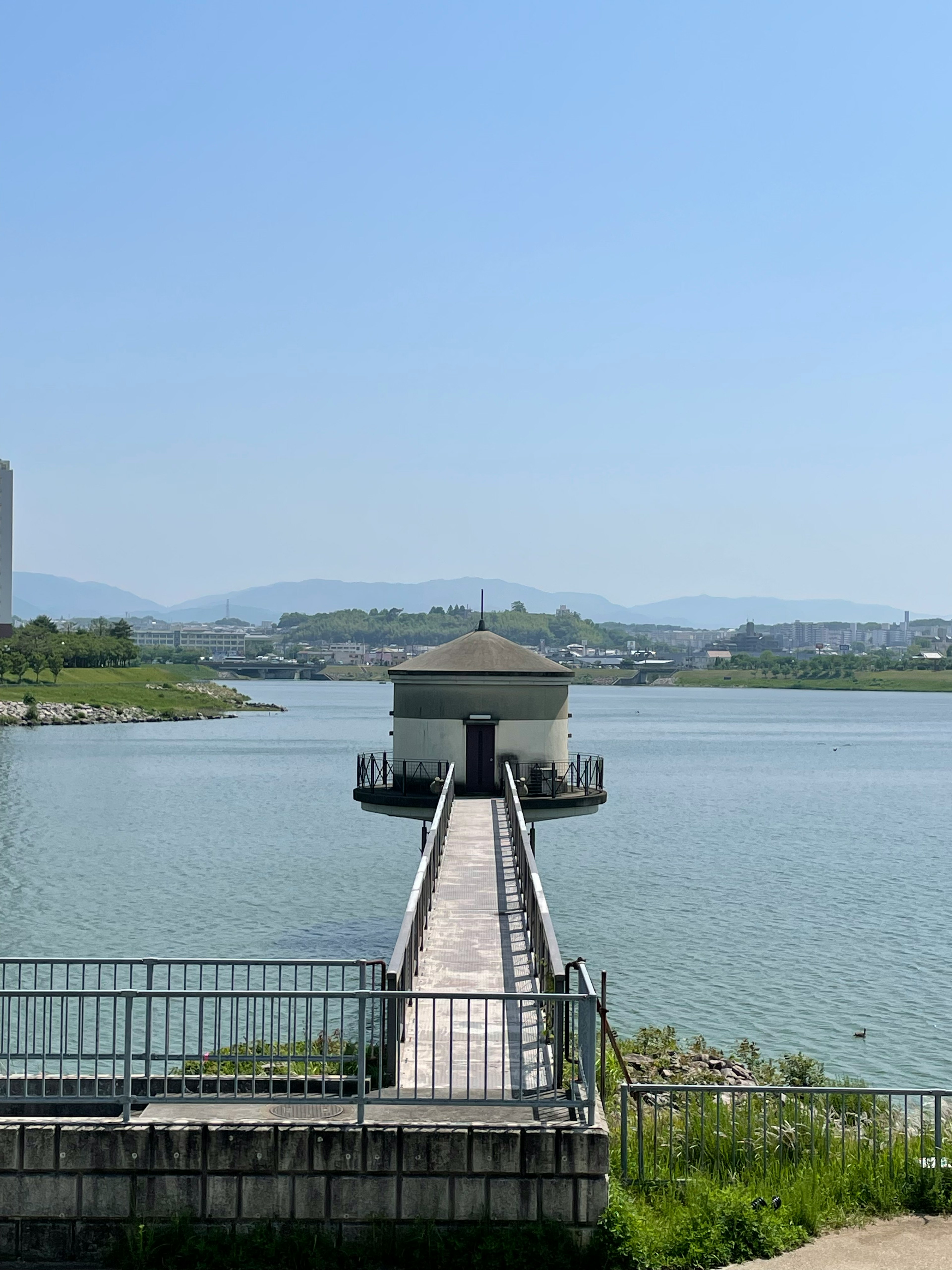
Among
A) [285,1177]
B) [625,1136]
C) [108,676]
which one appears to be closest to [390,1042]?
[285,1177]

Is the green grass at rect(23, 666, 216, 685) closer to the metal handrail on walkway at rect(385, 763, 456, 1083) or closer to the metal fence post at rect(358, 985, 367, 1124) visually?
the metal handrail on walkway at rect(385, 763, 456, 1083)

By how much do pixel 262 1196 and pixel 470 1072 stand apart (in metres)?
2.44

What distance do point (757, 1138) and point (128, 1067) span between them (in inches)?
270

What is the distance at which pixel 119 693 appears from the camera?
6270 inches

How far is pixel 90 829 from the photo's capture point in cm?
5316

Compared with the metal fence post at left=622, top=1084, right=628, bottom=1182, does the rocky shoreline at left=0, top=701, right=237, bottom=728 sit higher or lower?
lower

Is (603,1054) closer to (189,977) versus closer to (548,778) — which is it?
(189,977)

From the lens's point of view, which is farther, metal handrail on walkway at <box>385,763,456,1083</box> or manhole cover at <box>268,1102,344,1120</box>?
metal handrail on walkway at <box>385,763,456,1083</box>

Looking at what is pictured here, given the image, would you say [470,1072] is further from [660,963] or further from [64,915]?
[64,915]

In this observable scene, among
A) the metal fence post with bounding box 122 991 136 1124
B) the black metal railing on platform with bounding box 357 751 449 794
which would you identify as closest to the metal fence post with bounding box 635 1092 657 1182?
the metal fence post with bounding box 122 991 136 1124

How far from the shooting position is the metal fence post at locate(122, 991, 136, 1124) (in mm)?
10531

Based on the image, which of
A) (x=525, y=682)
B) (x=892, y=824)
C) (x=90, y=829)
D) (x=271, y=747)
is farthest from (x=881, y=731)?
(x=525, y=682)

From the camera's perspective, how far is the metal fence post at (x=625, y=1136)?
12.2 meters

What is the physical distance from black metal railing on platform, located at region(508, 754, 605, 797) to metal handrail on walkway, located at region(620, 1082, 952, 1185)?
18.1m
